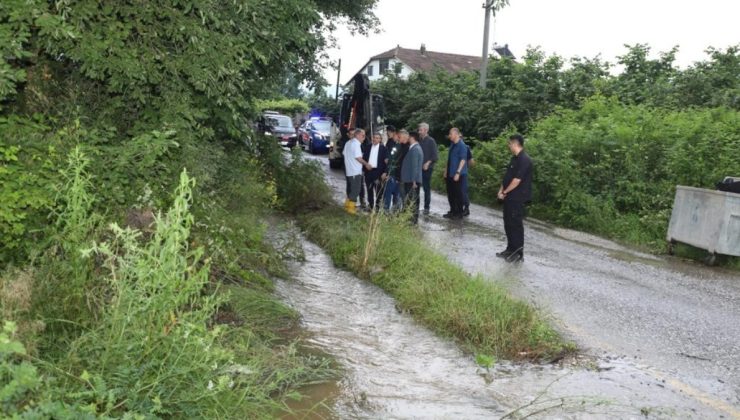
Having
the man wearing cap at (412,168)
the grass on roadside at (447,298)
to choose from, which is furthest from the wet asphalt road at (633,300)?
the man wearing cap at (412,168)

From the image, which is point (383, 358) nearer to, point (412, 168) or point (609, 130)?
point (412, 168)

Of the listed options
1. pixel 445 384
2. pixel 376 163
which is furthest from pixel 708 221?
pixel 445 384

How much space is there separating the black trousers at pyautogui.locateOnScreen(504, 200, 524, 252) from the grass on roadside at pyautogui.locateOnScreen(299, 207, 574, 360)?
1.50m

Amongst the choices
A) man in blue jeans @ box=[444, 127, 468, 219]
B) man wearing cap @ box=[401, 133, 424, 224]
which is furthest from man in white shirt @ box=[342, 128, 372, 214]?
man in blue jeans @ box=[444, 127, 468, 219]

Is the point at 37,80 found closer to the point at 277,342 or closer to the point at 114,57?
the point at 114,57

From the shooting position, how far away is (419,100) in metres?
31.8

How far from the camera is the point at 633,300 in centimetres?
857

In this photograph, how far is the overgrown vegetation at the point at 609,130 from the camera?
1400 centimetres

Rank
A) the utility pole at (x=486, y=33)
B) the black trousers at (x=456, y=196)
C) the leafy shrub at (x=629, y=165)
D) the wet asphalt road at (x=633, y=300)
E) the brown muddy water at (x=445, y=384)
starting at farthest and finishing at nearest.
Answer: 1. the utility pole at (x=486, y=33)
2. the black trousers at (x=456, y=196)
3. the leafy shrub at (x=629, y=165)
4. the wet asphalt road at (x=633, y=300)
5. the brown muddy water at (x=445, y=384)

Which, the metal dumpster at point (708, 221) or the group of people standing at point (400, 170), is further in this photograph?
the group of people standing at point (400, 170)

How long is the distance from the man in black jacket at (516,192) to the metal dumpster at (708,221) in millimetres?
Answer: 2989

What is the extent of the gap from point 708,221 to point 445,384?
7.40m

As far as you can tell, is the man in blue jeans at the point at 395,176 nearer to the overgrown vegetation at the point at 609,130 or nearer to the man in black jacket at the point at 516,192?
the man in black jacket at the point at 516,192

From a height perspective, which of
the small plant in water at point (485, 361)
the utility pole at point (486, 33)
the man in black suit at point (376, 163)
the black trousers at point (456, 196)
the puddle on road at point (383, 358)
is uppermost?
the utility pole at point (486, 33)
